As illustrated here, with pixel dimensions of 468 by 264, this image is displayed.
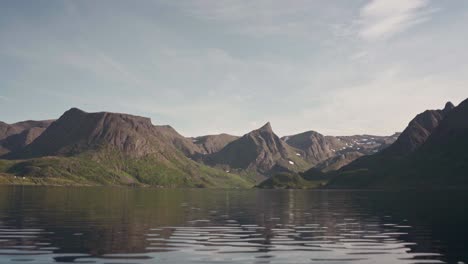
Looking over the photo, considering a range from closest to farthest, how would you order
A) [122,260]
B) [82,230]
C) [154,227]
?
[122,260]
[82,230]
[154,227]

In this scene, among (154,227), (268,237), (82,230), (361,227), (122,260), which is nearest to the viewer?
(122,260)

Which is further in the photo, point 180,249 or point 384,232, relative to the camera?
point 384,232

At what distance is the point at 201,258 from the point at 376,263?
1366 centimetres

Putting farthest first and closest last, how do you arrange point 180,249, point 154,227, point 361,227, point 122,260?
1. point 361,227
2. point 154,227
3. point 180,249
4. point 122,260

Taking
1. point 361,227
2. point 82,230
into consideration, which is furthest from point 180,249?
point 361,227

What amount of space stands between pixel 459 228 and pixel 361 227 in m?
12.6

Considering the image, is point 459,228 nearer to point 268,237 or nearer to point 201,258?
point 268,237

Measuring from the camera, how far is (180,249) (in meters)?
40.1

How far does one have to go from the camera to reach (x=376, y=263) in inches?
1377

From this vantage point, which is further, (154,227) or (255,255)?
(154,227)

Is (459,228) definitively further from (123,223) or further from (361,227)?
(123,223)

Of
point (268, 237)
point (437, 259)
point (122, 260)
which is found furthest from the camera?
point (268, 237)

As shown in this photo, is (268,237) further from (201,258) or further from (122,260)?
(122,260)

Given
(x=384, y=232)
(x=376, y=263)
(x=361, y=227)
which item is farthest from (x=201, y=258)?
(x=361, y=227)
